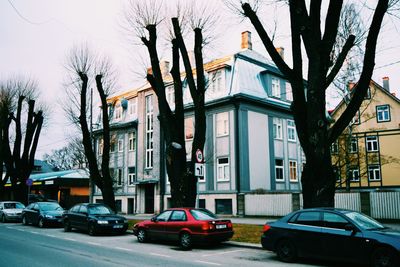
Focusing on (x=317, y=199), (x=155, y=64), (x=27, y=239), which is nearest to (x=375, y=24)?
(x=317, y=199)

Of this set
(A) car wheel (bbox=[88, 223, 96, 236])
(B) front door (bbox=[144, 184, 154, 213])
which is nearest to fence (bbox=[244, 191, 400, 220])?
(B) front door (bbox=[144, 184, 154, 213])

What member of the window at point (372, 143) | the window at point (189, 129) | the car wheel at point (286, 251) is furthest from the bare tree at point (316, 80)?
the window at point (372, 143)

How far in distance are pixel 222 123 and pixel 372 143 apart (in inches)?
835

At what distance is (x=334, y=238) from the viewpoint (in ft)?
31.0

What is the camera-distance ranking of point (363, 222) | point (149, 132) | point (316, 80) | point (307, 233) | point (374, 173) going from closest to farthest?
point (363, 222)
point (307, 233)
point (316, 80)
point (149, 132)
point (374, 173)

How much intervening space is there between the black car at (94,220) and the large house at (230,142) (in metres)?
10.6

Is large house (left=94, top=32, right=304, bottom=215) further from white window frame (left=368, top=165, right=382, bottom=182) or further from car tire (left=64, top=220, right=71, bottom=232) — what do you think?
white window frame (left=368, top=165, right=382, bottom=182)

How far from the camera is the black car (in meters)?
17.4

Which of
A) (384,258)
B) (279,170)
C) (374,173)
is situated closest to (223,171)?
(279,170)

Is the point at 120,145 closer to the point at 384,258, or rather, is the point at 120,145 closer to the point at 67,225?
the point at 67,225

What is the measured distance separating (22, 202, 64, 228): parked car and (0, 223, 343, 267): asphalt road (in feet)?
21.0

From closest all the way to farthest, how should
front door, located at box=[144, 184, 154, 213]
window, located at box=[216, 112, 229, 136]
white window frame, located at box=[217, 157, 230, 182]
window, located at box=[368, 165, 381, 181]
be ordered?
white window frame, located at box=[217, 157, 230, 182] < window, located at box=[216, 112, 229, 136] < front door, located at box=[144, 184, 154, 213] < window, located at box=[368, 165, 381, 181]

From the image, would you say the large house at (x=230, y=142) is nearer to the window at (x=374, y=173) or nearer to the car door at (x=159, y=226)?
the window at (x=374, y=173)

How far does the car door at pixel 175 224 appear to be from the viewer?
13461 mm
